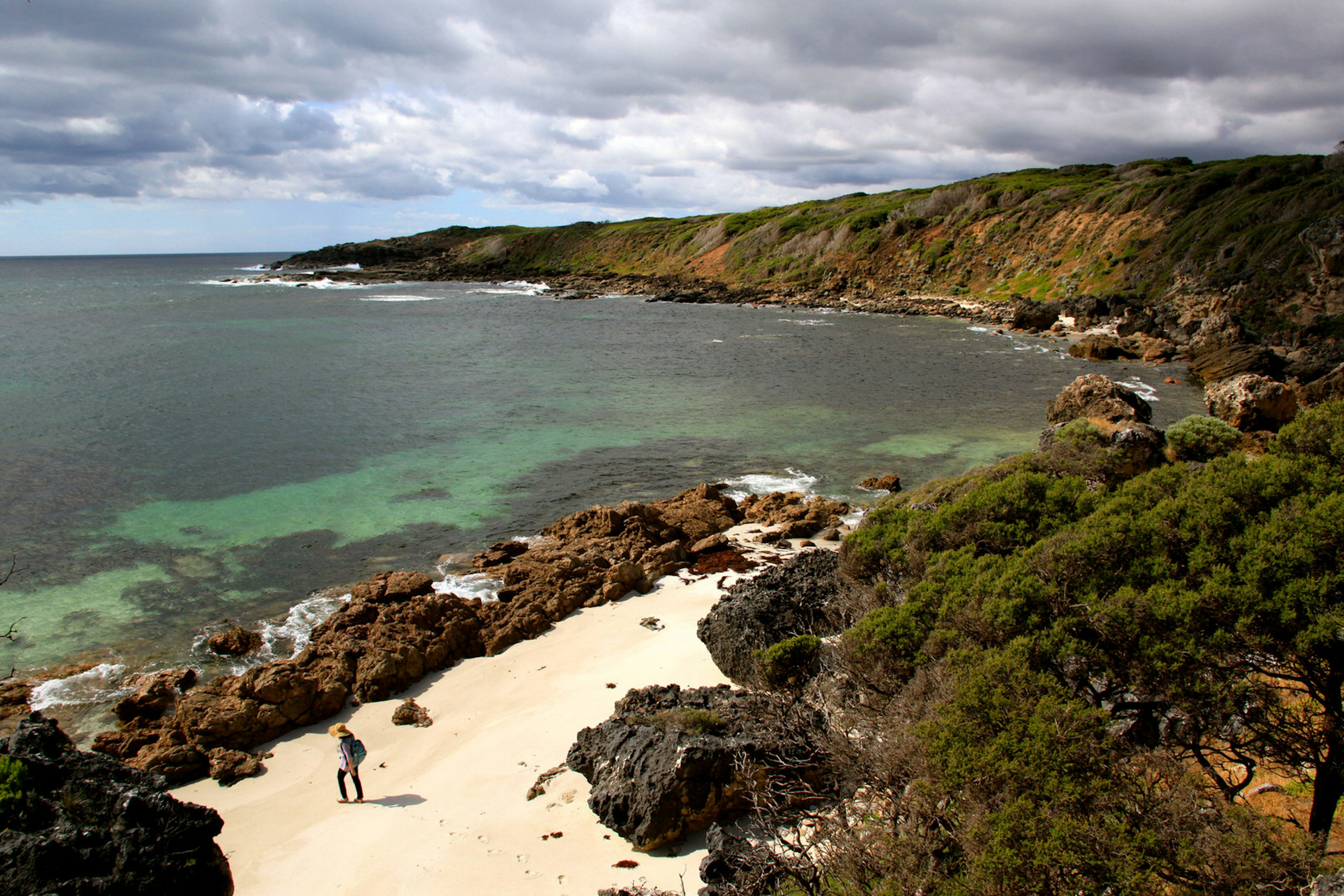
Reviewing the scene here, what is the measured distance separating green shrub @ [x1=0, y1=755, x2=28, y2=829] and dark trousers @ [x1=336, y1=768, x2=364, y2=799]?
3.85m

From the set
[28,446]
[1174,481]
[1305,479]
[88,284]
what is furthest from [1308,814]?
[88,284]

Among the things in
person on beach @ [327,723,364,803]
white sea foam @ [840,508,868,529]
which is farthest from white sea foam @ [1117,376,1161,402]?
person on beach @ [327,723,364,803]

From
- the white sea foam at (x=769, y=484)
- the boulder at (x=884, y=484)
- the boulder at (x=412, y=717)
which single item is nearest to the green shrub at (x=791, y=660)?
the boulder at (x=412, y=717)

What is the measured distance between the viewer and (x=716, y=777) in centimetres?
810

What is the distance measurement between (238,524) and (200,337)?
45.6m

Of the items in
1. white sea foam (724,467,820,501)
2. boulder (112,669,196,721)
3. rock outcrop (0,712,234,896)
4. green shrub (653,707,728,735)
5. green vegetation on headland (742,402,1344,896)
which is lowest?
boulder (112,669,196,721)

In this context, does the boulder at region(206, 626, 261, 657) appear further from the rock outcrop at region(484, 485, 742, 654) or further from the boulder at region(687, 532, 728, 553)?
the boulder at region(687, 532, 728, 553)

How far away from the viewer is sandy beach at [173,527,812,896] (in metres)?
8.24

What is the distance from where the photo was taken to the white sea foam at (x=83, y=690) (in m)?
13.0

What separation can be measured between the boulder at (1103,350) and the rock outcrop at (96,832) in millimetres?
48920

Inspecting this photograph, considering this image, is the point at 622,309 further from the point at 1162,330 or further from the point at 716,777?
the point at 716,777

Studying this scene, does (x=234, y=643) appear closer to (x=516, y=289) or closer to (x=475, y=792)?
(x=475, y=792)

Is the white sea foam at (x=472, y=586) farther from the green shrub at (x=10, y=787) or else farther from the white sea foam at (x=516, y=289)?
the white sea foam at (x=516, y=289)

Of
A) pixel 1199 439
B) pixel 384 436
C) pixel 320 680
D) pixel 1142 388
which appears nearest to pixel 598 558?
pixel 320 680
